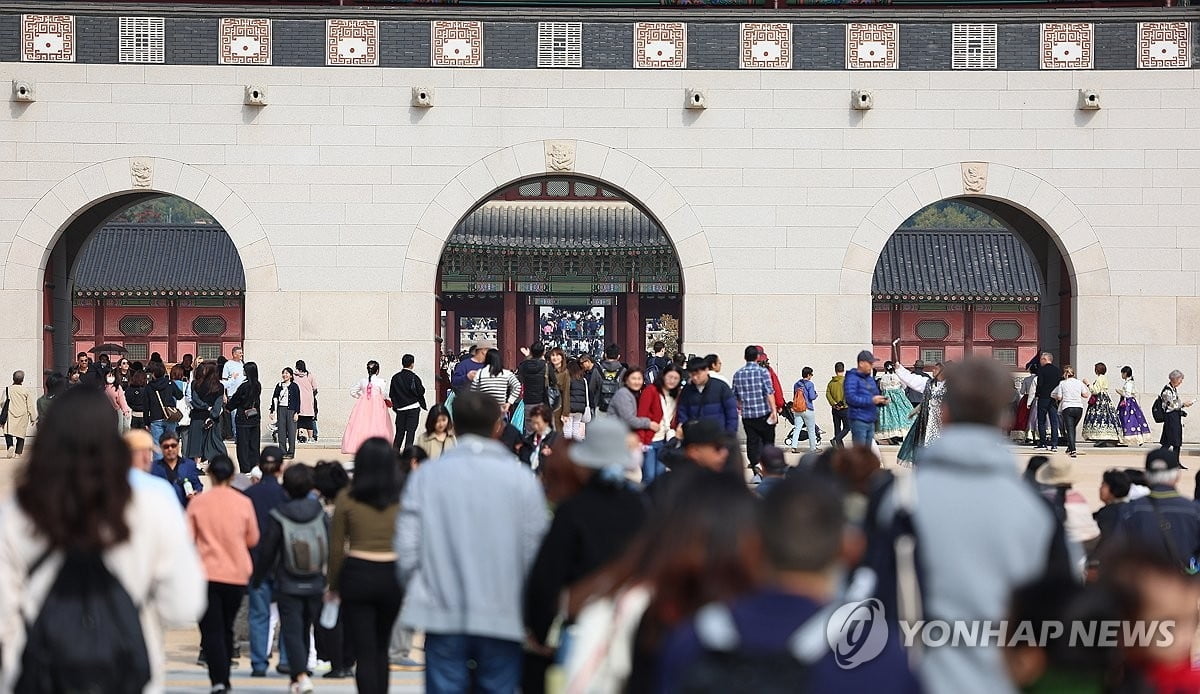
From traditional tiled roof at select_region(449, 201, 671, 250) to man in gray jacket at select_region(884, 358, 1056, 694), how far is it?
3002 centimetres

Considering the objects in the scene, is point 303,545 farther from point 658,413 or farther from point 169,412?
point 169,412

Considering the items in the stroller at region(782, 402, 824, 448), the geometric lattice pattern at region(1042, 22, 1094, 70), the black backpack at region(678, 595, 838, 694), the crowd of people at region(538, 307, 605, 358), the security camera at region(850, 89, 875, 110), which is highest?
the geometric lattice pattern at region(1042, 22, 1094, 70)

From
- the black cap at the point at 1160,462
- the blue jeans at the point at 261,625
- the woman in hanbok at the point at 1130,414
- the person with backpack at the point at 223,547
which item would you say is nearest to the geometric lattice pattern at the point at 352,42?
the woman in hanbok at the point at 1130,414

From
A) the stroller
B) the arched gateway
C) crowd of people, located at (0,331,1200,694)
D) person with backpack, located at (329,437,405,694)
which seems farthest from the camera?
the arched gateway

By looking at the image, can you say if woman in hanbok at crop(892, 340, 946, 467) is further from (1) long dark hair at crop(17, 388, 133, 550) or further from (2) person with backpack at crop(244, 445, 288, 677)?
(1) long dark hair at crop(17, 388, 133, 550)

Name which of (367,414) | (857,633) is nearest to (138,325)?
(367,414)

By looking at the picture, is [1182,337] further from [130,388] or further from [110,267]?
[110,267]

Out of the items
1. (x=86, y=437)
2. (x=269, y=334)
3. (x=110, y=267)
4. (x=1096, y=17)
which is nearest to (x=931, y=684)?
(x=86, y=437)

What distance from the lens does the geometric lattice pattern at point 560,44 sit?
1939cm

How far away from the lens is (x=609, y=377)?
53.9 feet

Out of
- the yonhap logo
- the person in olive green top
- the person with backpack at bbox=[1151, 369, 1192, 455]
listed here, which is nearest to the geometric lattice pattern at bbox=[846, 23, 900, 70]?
the person in olive green top

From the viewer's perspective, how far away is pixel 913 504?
411 cm

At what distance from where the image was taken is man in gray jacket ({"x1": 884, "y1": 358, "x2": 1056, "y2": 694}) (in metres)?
3.98

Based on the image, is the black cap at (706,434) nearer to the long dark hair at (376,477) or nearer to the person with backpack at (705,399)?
the long dark hair at (376,477)
